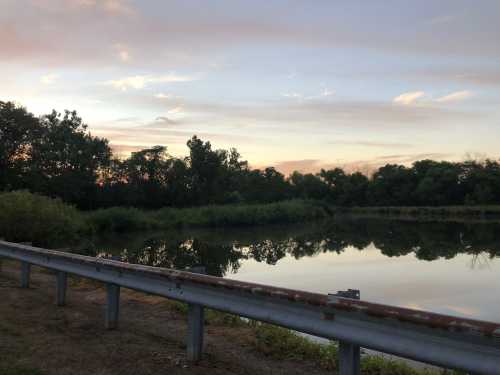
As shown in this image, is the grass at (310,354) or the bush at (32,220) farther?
the bush at (32,220)

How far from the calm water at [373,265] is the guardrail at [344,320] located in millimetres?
8065

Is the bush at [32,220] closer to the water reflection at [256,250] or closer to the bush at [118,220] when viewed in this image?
the water reflection at [256,250]

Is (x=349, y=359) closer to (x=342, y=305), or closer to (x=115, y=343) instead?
(x=342, y=305)

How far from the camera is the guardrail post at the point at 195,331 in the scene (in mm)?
5289

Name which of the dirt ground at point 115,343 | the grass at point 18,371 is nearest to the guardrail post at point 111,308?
the dirt ground at point 115,343

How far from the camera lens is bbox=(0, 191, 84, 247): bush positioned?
60.0ft

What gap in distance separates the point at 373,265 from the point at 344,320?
56.1 ft

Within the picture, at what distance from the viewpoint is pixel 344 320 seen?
3713 millimetres

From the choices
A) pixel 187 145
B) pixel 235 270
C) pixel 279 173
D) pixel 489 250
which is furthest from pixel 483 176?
pixel 235 270

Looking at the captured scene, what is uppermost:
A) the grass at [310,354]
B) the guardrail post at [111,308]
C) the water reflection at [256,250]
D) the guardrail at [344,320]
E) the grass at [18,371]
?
the guardrail at [344,320]

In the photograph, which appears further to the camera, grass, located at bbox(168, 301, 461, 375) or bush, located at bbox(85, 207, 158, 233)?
bush, located at bbox(85, 207, 158, 233)

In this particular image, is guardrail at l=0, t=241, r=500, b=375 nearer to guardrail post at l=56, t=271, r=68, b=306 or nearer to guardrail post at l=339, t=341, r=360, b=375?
guardrail post at l=339, t=341, r=360, b=375

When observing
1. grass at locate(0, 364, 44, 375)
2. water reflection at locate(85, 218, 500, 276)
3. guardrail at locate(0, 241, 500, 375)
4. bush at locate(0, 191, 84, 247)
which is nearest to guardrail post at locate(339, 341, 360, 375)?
guardrail at locate(0, 241, 500, 375)

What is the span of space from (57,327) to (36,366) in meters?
1.67
